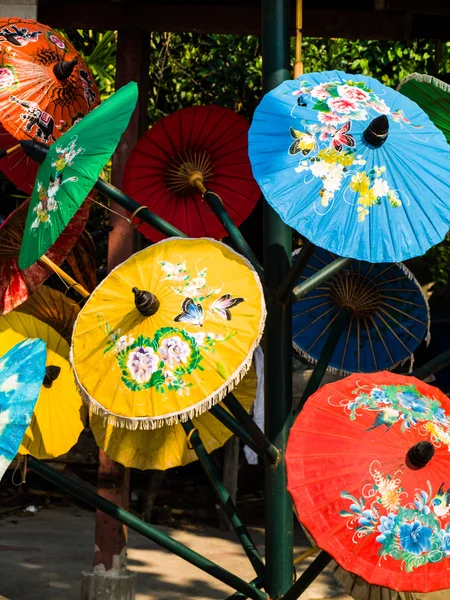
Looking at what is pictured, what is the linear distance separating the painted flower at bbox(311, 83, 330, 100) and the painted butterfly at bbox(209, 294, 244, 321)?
0.73 metres

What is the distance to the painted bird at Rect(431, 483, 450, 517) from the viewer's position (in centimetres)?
266

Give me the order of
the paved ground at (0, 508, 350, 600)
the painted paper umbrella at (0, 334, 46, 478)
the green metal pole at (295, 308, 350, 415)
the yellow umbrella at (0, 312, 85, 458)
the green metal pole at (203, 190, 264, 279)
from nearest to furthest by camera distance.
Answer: the painted paper umbrella at (0, 334, 46, 478) → the green metal pole at (203, 190, 264, 279) → the green metal pole at (295, 308, 350, 415) → the yellow umbrella at (0, 312, 85, 458) → the paved ground at (0, 508, 350, 600)

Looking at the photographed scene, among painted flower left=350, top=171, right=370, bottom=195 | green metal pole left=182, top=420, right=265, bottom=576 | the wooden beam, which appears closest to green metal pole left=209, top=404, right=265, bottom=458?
green metal pole left=182, top=420, right=265, bottom=576

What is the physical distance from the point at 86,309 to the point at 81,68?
1.30 meters

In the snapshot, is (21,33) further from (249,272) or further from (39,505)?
(39,505)

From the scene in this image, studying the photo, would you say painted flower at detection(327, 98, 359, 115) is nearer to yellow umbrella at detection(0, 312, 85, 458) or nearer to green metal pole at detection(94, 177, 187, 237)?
green metal pole at detection(94, 177, 187, 237)

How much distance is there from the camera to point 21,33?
3799 mm

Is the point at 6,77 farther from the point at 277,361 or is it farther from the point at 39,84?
the point at 277,361

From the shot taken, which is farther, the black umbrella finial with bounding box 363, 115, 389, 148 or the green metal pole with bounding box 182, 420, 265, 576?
the green metal pole with bounding box 182, 420, 265, 576

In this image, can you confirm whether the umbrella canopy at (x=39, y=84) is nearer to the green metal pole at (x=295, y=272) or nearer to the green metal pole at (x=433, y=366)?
the green metal pole at (x=295, y=272)

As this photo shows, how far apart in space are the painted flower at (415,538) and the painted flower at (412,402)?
0.40 meters

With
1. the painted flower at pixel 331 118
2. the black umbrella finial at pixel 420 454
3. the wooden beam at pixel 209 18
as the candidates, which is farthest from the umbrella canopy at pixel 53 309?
the black umbrella finial at pixel 420 454

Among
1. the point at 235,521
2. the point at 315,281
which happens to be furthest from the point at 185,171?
the point at 235,521

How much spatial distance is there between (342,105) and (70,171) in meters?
0.92
